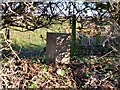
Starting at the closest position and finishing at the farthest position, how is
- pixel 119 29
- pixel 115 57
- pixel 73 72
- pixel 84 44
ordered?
pixel 119 29, pixel 115 57, pixel 73 72, pixel 84 44

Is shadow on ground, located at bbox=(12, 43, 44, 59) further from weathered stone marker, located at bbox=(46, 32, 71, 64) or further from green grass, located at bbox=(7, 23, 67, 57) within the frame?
weathered stone marker, located at bbox=(46, 32, 71, 64)

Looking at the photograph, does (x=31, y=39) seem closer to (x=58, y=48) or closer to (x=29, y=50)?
(x=29, y=50)

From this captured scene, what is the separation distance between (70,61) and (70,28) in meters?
0.31

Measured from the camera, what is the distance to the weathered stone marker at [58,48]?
297 centimetres

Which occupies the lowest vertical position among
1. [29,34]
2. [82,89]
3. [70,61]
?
[82,89]

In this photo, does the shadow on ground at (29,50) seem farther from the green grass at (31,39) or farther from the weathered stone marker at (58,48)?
the weathered stone marker at (58,48)

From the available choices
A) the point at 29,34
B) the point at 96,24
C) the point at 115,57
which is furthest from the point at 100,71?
the point at 29,34

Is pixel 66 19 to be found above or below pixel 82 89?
above

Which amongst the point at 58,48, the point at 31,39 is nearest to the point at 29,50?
the point at 31,39

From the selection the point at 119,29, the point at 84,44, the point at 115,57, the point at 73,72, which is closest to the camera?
the point at 119,29

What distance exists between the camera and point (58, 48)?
3.00 m

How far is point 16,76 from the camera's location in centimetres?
274

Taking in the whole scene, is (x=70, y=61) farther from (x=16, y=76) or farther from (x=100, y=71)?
(x=16, y=76)

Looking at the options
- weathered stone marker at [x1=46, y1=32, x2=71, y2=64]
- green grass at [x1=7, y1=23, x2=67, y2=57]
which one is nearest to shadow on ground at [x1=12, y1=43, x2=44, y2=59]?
green grass at [x1=7, y1=23, x2=67, y2=57]
